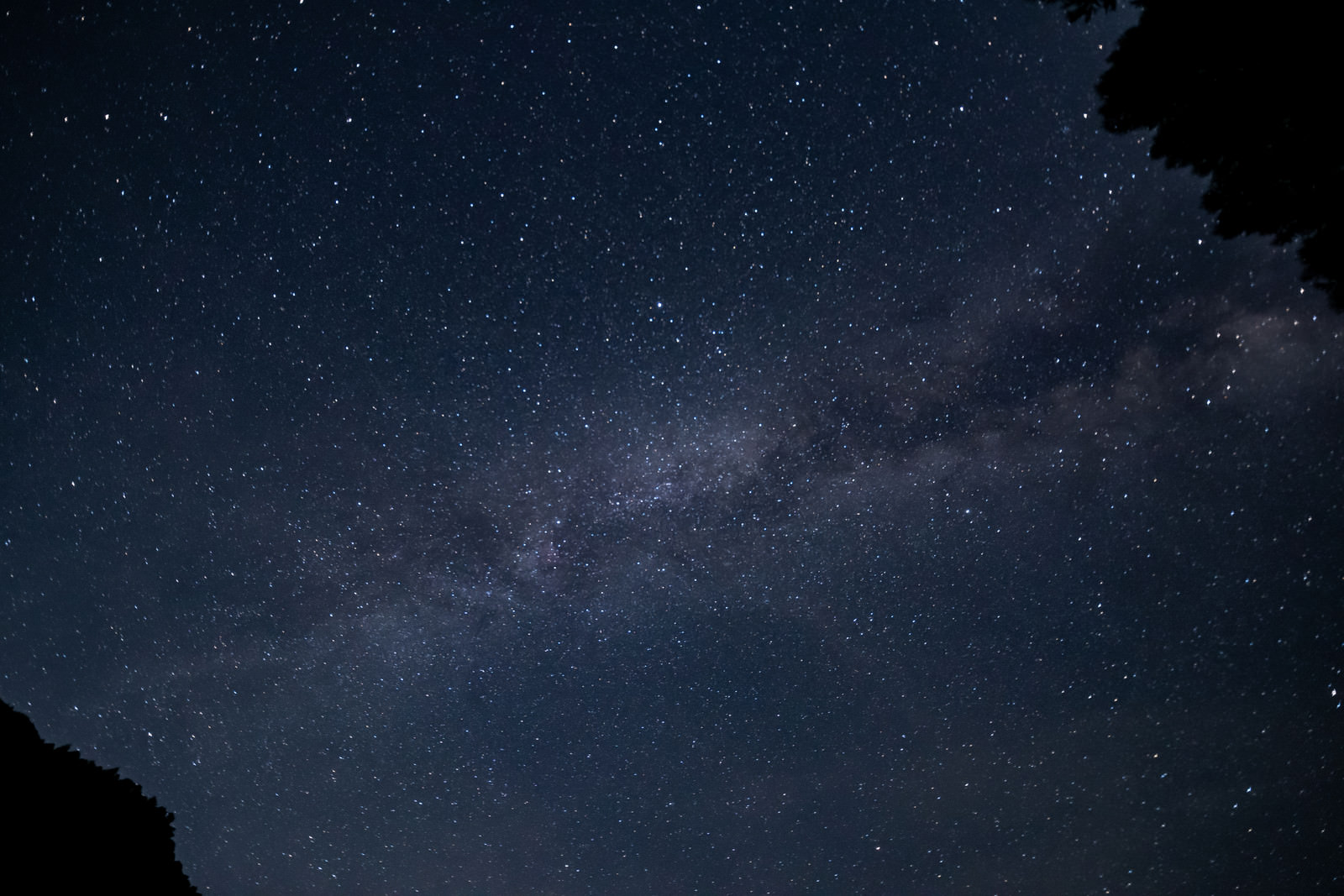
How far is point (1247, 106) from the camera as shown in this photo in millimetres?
3082

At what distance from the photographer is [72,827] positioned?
2.95 meters

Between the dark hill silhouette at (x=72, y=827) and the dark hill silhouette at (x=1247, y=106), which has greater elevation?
the dark hill silhouette at (x=1247, y=106)

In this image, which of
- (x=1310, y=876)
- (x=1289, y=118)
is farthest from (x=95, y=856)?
(x=1310, y=876)

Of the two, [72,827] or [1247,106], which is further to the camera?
[1247,106]

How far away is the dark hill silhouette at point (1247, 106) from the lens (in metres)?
2.82

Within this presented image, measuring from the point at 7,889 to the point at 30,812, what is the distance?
416 mm

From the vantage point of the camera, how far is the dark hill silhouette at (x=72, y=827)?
2.72 m

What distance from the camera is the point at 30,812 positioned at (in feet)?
9.28

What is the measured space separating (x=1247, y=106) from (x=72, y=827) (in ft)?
23.6

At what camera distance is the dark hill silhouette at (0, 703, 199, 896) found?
2723 mm

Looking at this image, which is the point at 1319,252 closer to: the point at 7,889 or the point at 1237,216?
the point at 1237,216

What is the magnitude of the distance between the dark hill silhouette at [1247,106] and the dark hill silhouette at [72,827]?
22.4ft

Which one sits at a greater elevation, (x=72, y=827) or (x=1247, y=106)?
(x=1247, y=106)

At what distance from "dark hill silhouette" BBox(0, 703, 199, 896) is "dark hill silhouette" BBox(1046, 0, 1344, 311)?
681cm
